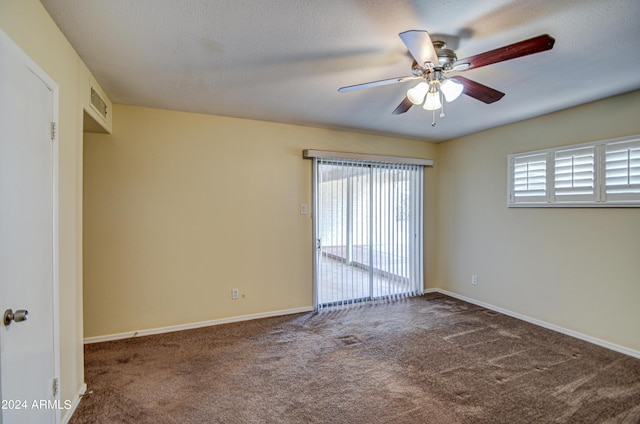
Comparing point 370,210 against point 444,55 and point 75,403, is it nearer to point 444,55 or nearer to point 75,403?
point 444,55

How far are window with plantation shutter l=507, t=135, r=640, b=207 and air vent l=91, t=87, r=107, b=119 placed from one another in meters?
4.41

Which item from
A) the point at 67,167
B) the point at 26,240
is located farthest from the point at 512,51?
the point at 67,167

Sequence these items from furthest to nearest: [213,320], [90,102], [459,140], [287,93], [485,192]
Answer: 1. [459,140]
2. [485,192]
3. [213,320]
4. [287,93]
5. [90,102]

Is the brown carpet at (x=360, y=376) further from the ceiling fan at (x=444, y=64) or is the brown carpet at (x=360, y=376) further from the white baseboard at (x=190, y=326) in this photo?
the ceiling fan at (x=444, y=64)

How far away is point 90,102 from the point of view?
2.45m

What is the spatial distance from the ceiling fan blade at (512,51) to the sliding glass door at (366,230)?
7.83 feet

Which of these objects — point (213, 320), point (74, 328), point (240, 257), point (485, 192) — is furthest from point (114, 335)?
point (485, 192)

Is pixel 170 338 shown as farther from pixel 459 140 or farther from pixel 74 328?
pixel 459 140

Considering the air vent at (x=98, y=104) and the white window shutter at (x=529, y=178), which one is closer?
the air vent at (x=98, y=104)

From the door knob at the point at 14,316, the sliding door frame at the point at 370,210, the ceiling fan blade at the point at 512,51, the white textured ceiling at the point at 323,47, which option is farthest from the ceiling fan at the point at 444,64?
the door knob at the point at 14,316

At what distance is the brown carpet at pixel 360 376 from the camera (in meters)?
2.04

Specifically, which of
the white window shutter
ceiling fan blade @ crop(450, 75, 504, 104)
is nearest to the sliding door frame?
the white window shutter

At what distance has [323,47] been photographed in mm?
2029

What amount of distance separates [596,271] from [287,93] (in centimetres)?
349
